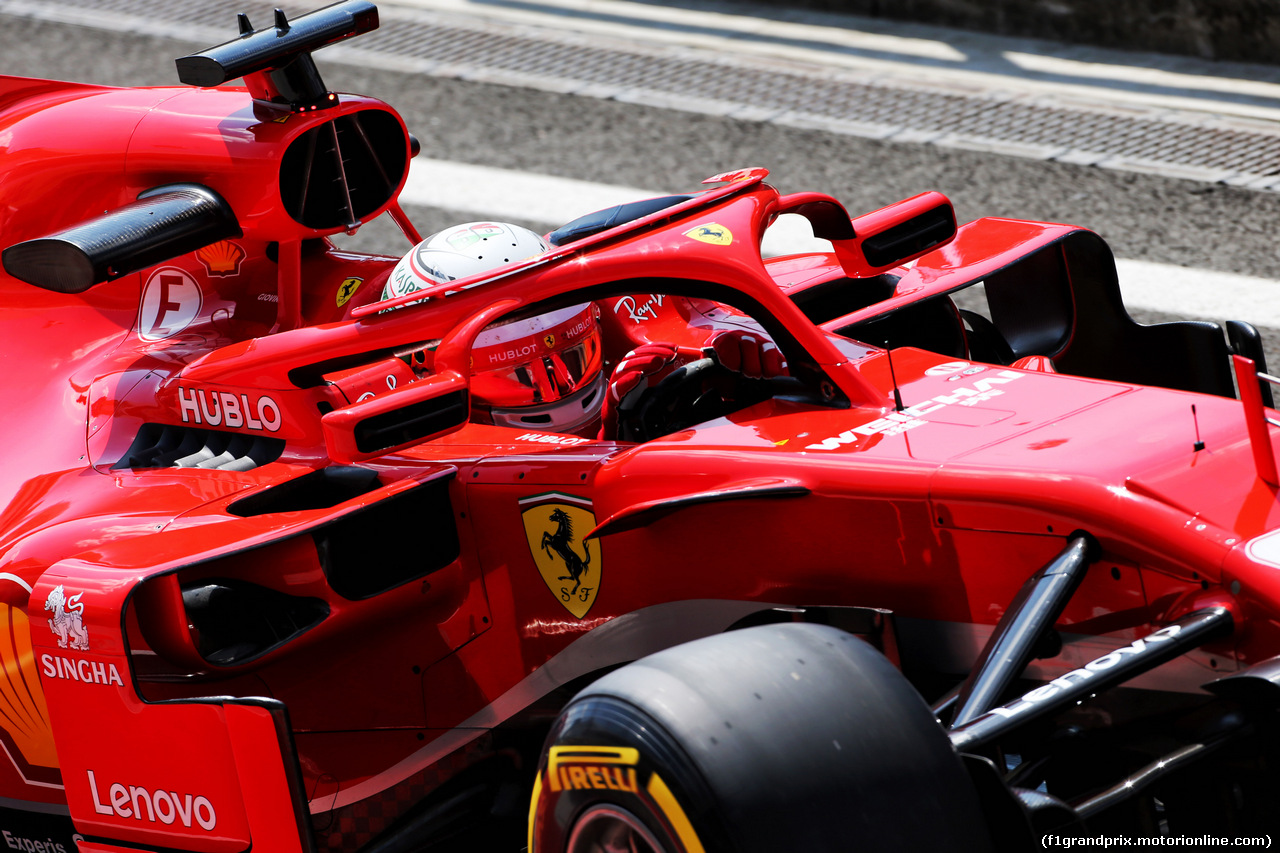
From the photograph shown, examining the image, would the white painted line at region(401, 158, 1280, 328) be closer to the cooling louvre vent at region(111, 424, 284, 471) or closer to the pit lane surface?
the pit lane surface

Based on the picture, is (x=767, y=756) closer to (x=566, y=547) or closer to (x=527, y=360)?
(x=566, y=547)

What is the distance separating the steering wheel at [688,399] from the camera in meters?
3.81

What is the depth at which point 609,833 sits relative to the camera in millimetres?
2863

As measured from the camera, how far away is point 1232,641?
9.69 feet

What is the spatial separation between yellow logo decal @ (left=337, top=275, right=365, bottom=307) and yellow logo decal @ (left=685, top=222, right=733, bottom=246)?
4.14ft

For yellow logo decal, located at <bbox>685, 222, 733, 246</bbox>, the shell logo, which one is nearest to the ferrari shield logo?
yellow logo decal, located at <bbox>685, 222, 733, 246</bbox>

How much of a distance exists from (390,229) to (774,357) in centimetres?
465

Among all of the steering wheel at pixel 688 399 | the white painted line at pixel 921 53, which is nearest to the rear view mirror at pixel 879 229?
the steering wheel at pixel 688 399

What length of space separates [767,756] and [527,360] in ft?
5.60

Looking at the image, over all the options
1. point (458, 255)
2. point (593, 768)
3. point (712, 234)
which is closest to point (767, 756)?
point (593, 768)

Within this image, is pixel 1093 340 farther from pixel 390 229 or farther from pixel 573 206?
pixel 390 229

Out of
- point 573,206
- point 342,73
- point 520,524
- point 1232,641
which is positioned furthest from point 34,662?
point 342,73

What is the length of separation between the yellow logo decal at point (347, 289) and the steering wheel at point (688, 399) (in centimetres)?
112

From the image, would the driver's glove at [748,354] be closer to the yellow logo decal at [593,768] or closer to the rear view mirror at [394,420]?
the rear view mirror at [394,420]
